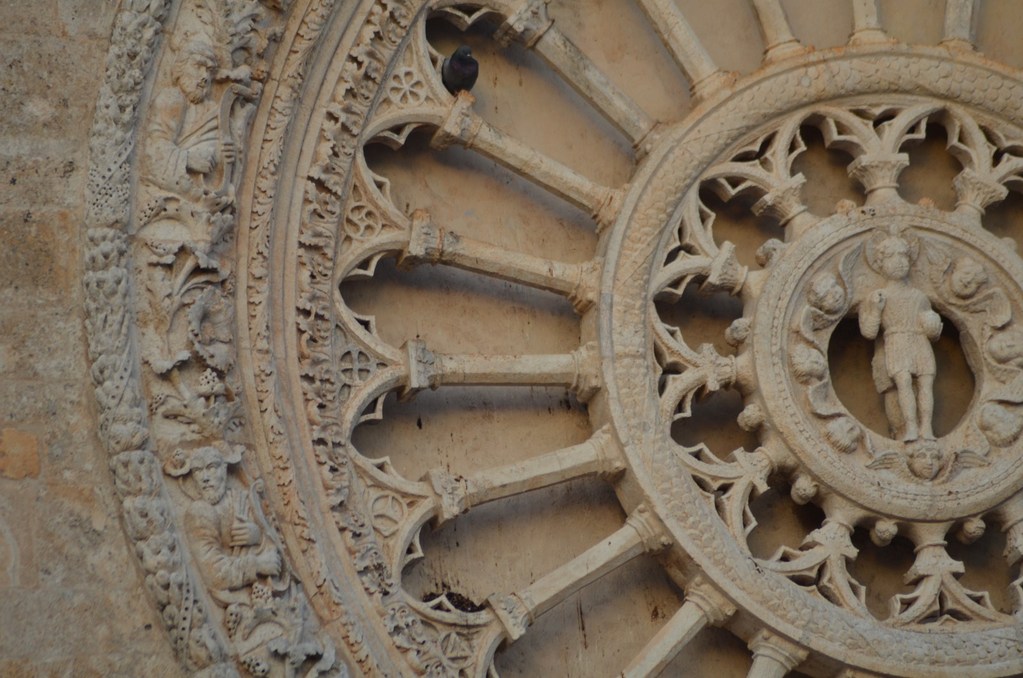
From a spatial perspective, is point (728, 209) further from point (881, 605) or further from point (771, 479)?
point (881, 605)

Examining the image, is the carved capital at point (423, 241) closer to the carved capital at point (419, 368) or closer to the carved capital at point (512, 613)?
the carved capital at point (419, 368)

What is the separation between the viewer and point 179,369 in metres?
5.86

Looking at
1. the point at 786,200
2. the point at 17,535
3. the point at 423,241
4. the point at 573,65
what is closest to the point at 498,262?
the point at 423,241

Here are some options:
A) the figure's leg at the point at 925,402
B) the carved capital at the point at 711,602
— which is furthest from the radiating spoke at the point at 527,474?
the figure's leg at the point at 925,402

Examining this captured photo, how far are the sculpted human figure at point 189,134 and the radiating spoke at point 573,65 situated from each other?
150 centimetres

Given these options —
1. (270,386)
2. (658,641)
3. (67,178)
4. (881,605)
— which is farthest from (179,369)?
(881,605)

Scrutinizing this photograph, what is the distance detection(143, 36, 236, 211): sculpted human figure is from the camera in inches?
238

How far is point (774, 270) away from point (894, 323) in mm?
535

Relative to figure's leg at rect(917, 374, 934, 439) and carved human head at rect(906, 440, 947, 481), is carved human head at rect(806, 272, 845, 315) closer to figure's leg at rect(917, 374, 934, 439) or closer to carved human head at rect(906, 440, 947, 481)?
figure's leg at rect(917, 374, 934, 439)

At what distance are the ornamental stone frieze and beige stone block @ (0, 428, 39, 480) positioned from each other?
260 millimetres

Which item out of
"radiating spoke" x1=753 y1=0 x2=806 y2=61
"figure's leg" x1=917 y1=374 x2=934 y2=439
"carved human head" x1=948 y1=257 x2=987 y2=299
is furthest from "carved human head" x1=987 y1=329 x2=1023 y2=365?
"radiating spoke" x1=753 y1=0 x2=806 y2=61

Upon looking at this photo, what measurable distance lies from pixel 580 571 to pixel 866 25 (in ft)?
8.83

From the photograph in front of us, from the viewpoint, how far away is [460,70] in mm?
6926

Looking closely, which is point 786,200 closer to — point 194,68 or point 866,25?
point 866,25
